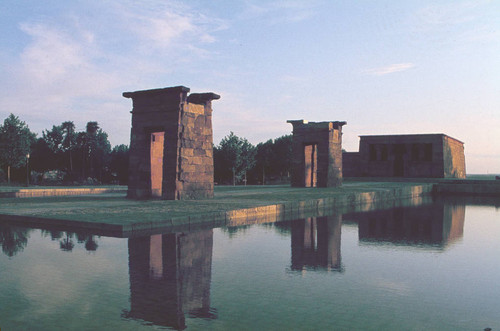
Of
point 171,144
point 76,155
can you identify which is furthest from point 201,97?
point 76,155

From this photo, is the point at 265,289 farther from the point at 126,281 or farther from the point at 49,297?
the point at 49,297

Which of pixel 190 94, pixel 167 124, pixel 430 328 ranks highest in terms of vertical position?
pixel 190 94

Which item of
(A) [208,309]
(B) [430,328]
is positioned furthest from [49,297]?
(B) [430,328]

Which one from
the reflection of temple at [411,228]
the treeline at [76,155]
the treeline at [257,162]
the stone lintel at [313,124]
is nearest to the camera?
the reflection of temple at [411,228]

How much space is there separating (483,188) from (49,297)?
30593 millimetres

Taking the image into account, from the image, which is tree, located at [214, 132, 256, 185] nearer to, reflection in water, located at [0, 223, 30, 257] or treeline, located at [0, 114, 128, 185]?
treeline, located at [0, 114, 128, 185]

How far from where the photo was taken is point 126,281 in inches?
213

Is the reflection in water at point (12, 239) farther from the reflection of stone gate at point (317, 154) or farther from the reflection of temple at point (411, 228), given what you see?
the reflection of stone gate at point (317, 154)

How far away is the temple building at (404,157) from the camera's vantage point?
44.2 m

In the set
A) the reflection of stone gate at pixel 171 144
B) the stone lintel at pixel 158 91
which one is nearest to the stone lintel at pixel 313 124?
the reflection of stone gate at pixel 171 144

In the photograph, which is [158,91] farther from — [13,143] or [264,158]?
[264,158]

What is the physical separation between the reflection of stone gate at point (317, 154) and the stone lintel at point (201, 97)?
1149 cm

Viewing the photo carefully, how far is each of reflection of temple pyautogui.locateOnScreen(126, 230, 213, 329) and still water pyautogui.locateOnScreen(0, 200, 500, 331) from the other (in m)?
0.02

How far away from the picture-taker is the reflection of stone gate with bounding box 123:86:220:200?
618 inches
